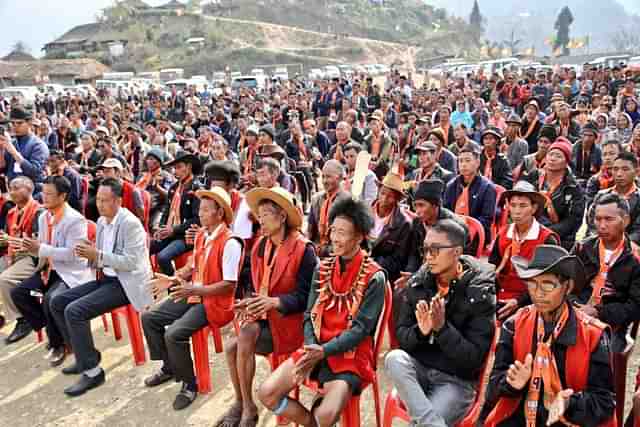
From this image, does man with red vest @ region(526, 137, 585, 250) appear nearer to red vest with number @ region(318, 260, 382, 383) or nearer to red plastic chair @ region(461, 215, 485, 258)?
red plastic chair @ region(461, 215, 485, 258)

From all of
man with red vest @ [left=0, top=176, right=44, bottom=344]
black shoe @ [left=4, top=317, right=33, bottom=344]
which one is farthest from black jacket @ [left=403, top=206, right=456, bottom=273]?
black shoe @ [left=4, top=317, right=33, bottom=344]

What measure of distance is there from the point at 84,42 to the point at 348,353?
7330 centimetres

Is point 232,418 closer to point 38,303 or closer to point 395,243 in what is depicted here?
point 395,243

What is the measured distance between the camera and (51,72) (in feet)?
170

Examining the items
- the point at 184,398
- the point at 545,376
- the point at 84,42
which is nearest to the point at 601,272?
the point at 545,376

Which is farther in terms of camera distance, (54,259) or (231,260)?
(54,259)

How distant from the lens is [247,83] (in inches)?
1294

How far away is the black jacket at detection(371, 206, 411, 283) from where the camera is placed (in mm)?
4207

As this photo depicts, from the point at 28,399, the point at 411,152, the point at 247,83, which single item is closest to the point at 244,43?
the point at 247,83

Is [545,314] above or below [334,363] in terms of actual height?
above

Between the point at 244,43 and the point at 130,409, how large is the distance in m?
66.1

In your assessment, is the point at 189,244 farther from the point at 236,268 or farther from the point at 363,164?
the point at 363,164

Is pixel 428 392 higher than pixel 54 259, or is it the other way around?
pixel 54 259

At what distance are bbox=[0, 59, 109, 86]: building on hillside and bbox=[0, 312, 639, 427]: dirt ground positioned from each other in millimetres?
47756
